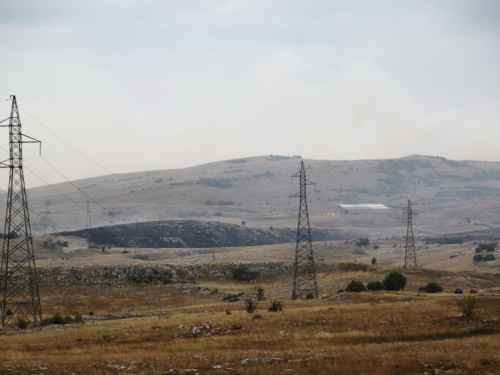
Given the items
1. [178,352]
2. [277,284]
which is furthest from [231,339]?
[277,284]

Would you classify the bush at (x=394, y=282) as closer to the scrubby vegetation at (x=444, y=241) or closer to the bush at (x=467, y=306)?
the bush at (x=467, y=306)

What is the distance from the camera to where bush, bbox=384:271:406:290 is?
223 ft

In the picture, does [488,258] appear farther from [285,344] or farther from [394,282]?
[285,344]

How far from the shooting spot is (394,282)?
2697 inches

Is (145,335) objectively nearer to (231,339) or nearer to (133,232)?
(231,339)

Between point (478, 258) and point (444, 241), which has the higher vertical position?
point (444, 241)

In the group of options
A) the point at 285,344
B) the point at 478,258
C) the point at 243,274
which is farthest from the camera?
the point at 478,258

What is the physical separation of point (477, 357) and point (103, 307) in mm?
55322

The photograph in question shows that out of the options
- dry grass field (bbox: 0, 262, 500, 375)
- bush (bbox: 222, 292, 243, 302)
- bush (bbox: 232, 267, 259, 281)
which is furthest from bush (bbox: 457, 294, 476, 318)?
bush (bbox: 232, 267, 259, 281)

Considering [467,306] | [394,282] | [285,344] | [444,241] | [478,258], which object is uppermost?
[467,306]

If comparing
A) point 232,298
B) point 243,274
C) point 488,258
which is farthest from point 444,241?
point 232,298

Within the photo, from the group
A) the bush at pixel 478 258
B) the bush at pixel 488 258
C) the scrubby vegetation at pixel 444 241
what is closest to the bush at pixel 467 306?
the bush at pixel 488 258

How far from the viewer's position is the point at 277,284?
88750 mm

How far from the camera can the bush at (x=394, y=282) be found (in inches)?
2675
